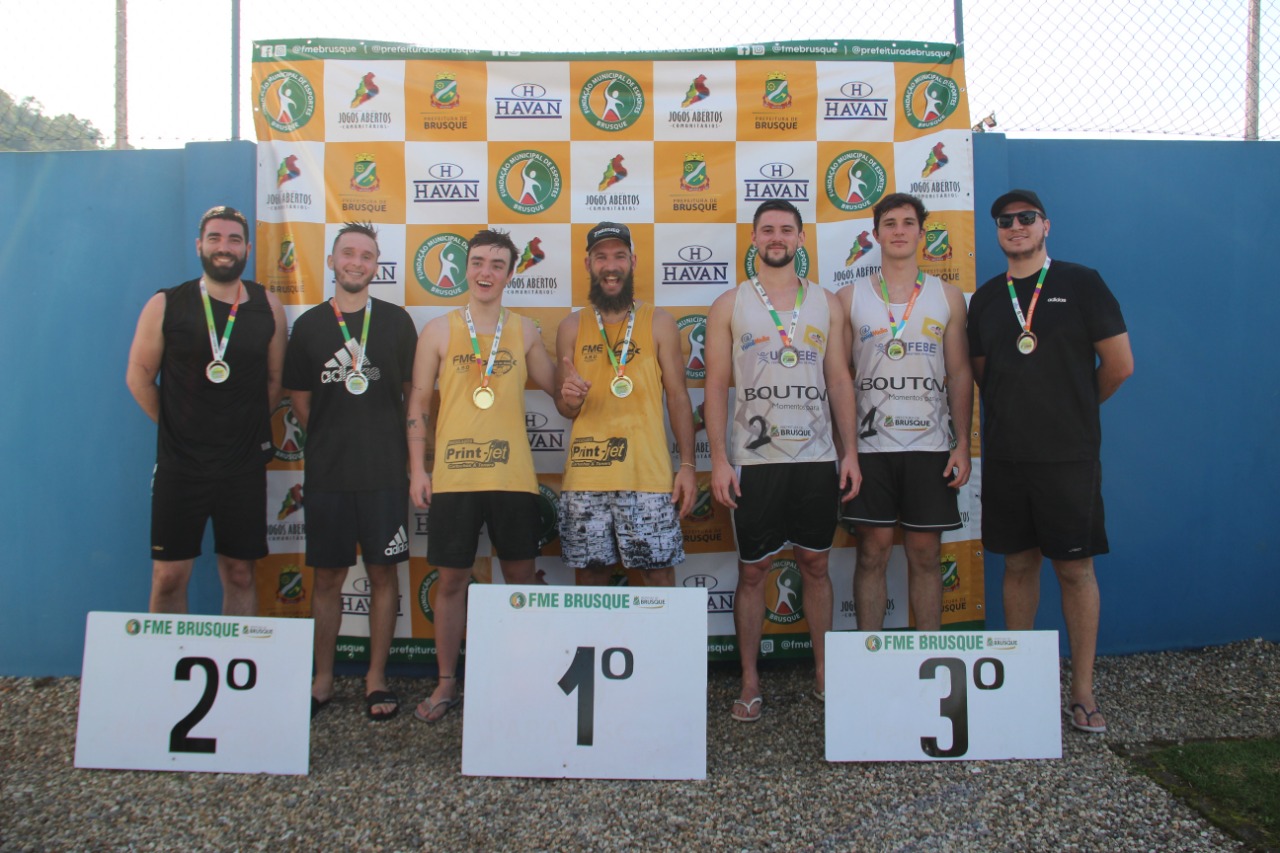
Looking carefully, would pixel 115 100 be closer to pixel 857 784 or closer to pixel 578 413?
pixel 578 413

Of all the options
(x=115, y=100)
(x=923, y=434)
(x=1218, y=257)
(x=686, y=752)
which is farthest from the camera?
(x=1218, y=257)

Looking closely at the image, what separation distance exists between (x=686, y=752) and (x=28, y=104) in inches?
165

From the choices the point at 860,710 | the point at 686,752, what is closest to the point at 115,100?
the point at 686,752

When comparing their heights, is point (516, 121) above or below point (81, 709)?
above

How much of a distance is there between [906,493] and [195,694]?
274 centimetres

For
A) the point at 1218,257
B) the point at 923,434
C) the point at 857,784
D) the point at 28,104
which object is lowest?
the point at 857,784

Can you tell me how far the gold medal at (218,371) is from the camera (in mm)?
3041

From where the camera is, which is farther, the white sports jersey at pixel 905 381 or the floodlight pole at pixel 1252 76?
the floodlight pole at pixel 1252 76

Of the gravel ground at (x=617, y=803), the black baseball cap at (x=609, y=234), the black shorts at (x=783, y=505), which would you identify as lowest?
the gravel ground at (x=617, y=803)

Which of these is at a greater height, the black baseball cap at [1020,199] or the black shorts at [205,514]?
the black baseball cap at [1020,199]

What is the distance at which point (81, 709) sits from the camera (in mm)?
2631

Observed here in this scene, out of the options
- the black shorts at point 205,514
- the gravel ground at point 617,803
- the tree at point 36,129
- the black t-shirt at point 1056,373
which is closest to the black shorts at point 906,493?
the black t-shirt at point 1056,373

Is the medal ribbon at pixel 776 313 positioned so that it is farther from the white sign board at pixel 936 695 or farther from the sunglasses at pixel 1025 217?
the white sign board at pixel 936 695

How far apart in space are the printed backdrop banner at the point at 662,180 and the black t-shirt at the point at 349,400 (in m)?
0.48
